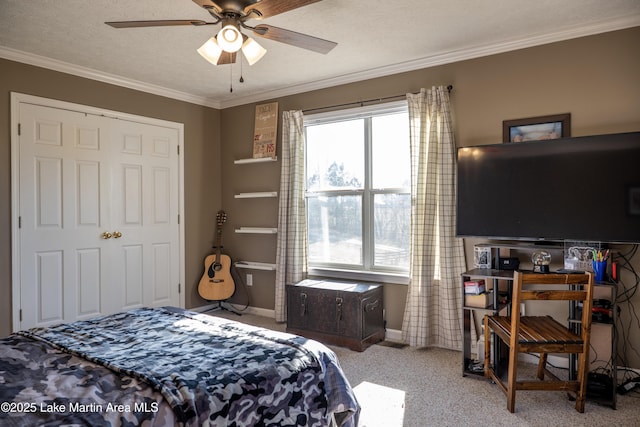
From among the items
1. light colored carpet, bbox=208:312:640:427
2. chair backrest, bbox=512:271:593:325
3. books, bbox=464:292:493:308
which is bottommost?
light colored carpet, bbox=208:312:640:427

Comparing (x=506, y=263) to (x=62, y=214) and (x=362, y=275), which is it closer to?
(x=362, y=275)

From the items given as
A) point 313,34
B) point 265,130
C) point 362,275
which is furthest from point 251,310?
point 313,34

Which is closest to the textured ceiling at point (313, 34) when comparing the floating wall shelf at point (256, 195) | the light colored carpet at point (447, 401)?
the floating wall shelf at point (256, 195)

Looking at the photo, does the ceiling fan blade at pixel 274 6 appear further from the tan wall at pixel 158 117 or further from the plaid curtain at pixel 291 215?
the tan wall at pixel 158 117

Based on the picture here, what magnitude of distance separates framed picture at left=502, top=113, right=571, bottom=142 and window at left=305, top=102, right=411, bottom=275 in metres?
0.88

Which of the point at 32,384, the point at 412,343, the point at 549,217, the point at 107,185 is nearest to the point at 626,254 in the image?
the point at 549,217

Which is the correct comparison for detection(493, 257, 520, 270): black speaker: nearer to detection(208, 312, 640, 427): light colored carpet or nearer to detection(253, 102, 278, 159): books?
detection(208, 312, 640, 427): light colored carpet

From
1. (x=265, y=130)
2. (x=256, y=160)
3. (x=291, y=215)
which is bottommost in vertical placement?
(x=291, y=215)

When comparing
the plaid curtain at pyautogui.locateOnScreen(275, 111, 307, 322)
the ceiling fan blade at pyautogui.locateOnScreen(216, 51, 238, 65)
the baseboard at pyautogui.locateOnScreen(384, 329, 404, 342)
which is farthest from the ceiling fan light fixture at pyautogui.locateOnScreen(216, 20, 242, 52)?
the baseboard at pyautogui.locateOnScreen(384, 329, 404, 342)

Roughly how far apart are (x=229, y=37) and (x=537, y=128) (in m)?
2.36

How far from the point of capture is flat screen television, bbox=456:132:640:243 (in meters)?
2.65

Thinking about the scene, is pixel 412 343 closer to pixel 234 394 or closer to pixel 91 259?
pixel 234 394

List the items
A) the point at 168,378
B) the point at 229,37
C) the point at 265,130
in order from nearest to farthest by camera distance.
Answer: the point at 168,378 < the point at 229,37 < the point at 265,130

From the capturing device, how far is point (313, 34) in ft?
10.4
